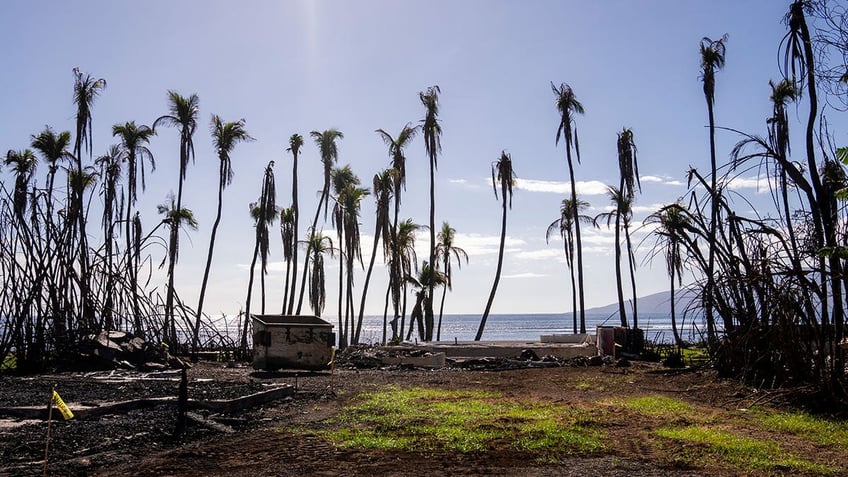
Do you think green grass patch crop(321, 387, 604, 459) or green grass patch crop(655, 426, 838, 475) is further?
green grass patch crop(321, 387, 604, 459)

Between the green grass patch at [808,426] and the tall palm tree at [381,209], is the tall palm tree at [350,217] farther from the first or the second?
the green grass patch at [808,426]

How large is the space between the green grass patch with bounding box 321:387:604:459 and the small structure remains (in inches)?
312

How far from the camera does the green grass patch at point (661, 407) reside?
12.3 m

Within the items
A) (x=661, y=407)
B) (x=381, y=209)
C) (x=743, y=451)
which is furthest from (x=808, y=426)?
(x=381, y=209)

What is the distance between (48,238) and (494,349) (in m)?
16.3

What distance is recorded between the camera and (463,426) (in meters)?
10.9

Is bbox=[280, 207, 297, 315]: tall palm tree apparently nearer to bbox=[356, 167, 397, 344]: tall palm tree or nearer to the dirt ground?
bbox=[356, 167, 397, 344]: tall palm tree

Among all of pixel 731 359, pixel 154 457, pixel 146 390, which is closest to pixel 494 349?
pixel 731 359

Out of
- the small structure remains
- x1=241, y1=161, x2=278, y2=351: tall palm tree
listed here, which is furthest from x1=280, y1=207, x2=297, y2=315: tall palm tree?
the small structure remains

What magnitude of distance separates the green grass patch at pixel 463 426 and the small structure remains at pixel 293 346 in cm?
793

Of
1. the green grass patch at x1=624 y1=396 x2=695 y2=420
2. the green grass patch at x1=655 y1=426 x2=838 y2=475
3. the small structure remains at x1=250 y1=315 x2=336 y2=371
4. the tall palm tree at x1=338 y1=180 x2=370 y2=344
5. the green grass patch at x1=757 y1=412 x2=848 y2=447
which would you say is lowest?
the green grass patch at x1=624 y1=396 x2=695 y2=420

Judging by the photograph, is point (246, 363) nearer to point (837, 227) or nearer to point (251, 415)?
point (251, 415)

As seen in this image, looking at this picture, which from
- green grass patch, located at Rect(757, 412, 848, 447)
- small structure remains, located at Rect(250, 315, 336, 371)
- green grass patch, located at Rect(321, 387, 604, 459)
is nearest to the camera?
green grass patch, located at Rect(321, 387, 604, 459)

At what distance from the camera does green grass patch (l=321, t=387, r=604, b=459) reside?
937cm
